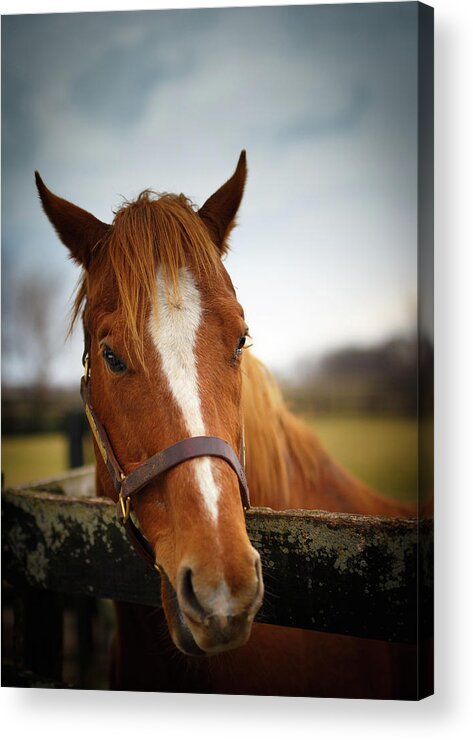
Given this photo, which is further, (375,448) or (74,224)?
(375,448)

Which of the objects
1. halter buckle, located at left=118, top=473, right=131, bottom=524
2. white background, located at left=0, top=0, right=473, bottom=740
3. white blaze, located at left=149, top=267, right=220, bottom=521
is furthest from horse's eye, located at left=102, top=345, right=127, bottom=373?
white background, located at left=0, top=0, right=473, bottom=740

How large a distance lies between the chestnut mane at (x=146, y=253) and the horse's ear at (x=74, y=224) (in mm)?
67

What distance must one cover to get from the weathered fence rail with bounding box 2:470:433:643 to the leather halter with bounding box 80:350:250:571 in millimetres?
295

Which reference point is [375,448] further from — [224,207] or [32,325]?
[32,325]

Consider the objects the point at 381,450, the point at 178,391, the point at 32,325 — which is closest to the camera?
the point at 178,391

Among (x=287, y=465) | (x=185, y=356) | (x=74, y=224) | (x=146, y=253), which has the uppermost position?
(x=74, y=224)

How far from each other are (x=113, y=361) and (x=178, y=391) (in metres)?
0.22

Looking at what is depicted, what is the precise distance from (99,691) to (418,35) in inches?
92.1

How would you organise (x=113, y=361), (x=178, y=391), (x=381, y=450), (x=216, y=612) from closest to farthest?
(x=216, y=612) → (x=178, y=391) → (x=113, y=361) → (x=381, y=450)

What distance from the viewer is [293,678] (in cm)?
223

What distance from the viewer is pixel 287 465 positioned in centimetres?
230

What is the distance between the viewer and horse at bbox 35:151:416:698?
1528mm

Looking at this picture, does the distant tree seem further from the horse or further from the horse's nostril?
the horse's nostril

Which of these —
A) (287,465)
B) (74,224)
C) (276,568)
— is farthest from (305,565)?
(74,224)
